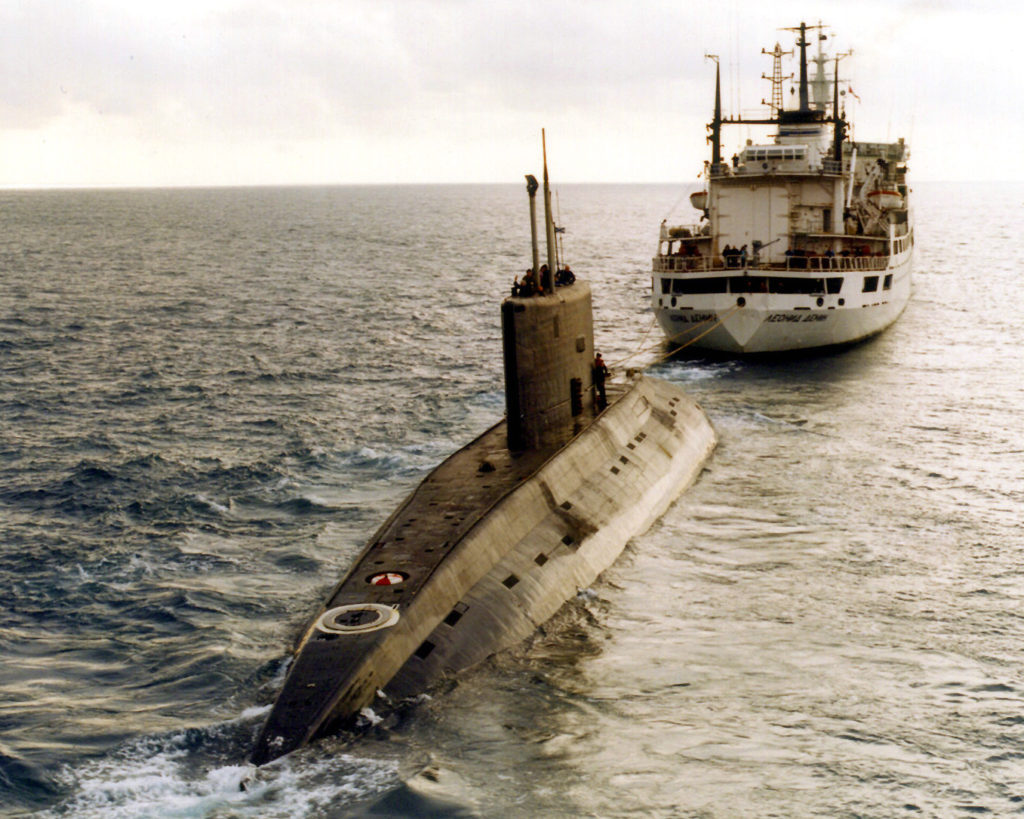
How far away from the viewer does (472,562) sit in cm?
1903

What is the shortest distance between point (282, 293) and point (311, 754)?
2410 inches

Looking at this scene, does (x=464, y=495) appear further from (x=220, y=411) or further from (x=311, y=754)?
(x=220, y=411)

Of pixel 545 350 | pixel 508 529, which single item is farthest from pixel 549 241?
pixel 508 529

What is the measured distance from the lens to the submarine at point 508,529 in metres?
15.9

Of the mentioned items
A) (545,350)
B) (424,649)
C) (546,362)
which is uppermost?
(545,350)

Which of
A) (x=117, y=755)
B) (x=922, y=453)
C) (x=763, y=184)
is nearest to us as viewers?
(x=117, y=755)

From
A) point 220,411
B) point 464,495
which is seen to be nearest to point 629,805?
point 464,495

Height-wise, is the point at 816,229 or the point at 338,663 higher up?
the point at 816,229

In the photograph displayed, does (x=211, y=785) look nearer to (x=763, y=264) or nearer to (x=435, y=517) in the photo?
(x=435, y=517)

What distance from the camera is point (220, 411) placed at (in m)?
37.5

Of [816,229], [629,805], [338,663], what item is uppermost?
[816,229]

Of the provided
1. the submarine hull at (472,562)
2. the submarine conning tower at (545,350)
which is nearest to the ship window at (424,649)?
the submarine hull at (472,562)

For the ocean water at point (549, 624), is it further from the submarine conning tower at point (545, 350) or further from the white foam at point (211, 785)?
the submarine conning tower at point (545, 350)

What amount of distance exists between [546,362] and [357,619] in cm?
887
